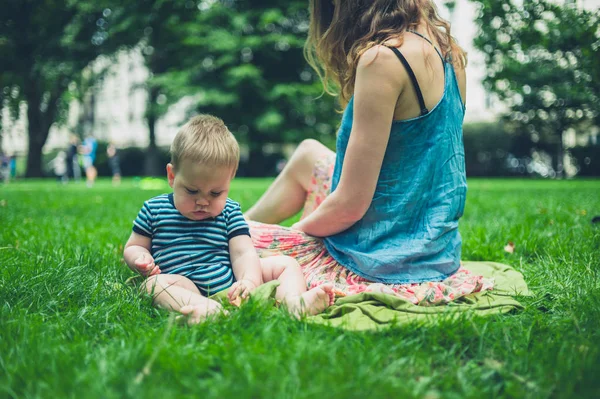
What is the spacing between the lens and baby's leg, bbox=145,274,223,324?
1.91 metres

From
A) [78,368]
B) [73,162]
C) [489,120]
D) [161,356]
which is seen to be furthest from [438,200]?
[489,120]

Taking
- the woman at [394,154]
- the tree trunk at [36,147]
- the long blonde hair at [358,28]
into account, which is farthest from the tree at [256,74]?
the woman at [394,154]

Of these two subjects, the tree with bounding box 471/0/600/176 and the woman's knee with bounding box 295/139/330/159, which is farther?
the tree with bounding box 471/0/600/176

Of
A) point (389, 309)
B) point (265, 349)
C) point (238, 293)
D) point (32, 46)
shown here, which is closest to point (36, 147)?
point (32, 46)

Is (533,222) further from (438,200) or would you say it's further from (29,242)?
(29,242)

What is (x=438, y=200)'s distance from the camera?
7.56 ft

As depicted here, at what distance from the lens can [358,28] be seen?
236 cm

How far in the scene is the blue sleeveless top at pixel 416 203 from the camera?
2.25 m

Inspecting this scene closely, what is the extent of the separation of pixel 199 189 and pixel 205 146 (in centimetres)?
18

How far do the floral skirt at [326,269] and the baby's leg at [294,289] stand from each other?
0.36 feet

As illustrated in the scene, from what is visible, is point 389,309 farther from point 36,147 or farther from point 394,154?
point 36,147

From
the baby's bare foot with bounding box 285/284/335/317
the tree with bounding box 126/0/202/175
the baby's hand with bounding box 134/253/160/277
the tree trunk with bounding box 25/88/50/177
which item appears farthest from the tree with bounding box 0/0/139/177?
Answer: the tree trunk with bounding box 25/88/50/177

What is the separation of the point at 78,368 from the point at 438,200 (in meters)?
1.52

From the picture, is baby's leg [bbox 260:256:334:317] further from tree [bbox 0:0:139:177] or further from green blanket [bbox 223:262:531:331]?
tree [bbox 0:0:139:177]
